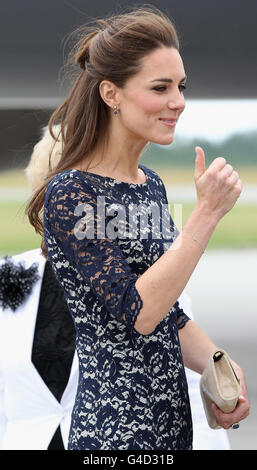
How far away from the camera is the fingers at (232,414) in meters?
1.22

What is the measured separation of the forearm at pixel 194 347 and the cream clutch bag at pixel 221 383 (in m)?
0.07

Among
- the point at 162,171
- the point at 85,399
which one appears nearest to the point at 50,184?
the point at 85,399

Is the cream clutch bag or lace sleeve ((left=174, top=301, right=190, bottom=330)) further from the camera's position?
lace sleeve ((left=174, top=301, right=190, bottom=330))

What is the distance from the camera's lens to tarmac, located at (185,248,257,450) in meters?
3.84

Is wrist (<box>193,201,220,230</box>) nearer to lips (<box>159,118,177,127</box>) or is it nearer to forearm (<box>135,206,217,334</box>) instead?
forearm (<box>135,206,217,334</box>)

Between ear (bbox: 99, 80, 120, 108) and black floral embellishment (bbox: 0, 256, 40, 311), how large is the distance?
88 centimetres

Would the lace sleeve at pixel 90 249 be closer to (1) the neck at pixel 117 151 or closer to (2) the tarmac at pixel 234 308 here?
(1) the neck at pixel 117 151

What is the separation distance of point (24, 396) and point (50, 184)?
0.93 metres

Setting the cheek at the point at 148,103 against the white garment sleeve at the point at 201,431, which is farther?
the white garment sleeve at the point at 201,431

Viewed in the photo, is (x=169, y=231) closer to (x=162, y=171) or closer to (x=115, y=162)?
(x=115, y=162)

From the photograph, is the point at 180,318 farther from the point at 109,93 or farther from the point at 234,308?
the point at 234,308

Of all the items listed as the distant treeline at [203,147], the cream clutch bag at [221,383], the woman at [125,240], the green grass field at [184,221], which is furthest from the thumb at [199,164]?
the green grass field at [184,221]

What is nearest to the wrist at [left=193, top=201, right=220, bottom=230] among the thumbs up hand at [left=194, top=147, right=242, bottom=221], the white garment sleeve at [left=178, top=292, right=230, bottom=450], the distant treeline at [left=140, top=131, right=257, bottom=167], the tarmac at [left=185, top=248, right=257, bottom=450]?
the thumbs up hand at [left=194, top=147, right=242, bottom=221]

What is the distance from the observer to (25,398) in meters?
1.93
